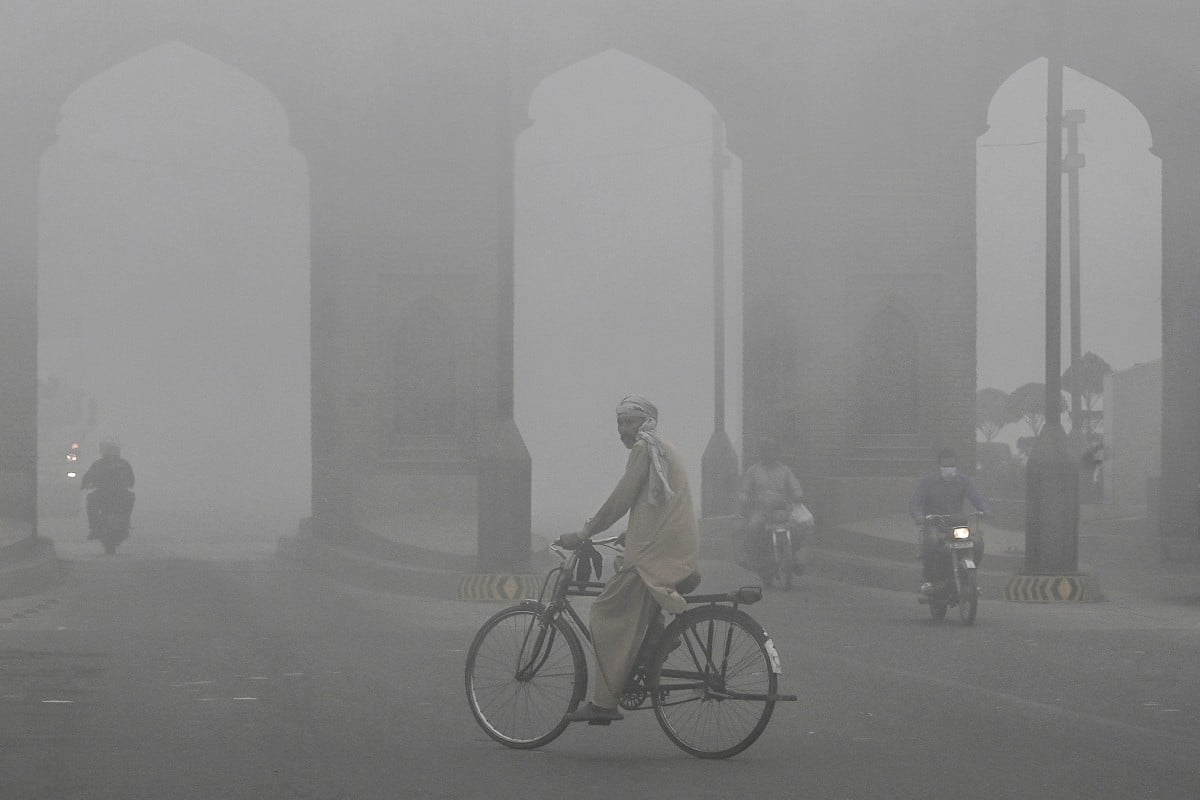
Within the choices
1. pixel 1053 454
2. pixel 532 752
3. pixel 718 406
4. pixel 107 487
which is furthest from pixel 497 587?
pixel 718 406

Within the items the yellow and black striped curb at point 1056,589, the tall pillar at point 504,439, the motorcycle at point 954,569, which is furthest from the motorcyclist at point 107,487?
the motorcycle at point 954,569

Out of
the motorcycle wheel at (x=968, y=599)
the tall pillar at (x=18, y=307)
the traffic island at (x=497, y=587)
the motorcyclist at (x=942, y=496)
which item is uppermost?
the tall pillar at (x=18, y=307)

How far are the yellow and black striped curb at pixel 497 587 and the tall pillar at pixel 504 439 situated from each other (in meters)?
0.29

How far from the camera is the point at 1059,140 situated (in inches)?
679

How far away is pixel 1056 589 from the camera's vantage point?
16.8 m

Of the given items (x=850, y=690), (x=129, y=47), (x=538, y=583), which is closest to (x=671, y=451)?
(x=850, y=690)

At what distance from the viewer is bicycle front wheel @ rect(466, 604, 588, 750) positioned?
7.72 m

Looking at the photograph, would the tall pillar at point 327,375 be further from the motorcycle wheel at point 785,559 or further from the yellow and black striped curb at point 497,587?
the motorcycle wheel at point 785,559

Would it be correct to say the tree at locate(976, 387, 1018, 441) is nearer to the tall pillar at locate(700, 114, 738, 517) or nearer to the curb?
the tall pillar at locate(700, 114, 738, 517)

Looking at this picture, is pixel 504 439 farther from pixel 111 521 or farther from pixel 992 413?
pixel 992 413

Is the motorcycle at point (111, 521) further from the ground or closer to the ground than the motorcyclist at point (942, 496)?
closer to the ground

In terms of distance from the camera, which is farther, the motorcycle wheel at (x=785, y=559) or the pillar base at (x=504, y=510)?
the motorcycle wheel at (x=785, y=559)

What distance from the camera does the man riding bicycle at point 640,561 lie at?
24.8ft

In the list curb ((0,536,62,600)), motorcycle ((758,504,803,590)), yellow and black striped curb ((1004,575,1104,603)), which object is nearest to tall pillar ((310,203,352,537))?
curb ((0,536,62,600))
